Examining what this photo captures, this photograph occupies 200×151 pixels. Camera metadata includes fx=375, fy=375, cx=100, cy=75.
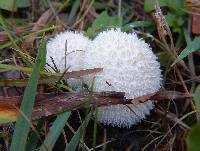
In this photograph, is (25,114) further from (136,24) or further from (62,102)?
(136,24)

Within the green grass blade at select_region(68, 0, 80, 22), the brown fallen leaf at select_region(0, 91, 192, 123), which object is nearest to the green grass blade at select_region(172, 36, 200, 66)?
the brown fallen leaf at select_region(0, 91, 192, 123)

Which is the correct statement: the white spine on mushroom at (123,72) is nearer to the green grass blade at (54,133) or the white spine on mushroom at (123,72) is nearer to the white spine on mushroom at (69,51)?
the white spine on mushroom at (69,51)

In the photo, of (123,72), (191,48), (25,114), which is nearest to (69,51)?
(123,72)

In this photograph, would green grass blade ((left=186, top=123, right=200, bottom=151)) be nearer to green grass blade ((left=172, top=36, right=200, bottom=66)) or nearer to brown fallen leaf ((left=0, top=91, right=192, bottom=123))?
brown fallen leaf ((left=0, top=91, right=192, bottom=123))

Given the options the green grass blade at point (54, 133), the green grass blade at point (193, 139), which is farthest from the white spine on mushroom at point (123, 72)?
the green grass blade at point (193, 139)

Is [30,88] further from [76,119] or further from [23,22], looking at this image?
[23,22]

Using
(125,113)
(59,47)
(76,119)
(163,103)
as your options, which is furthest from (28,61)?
(163,103)
